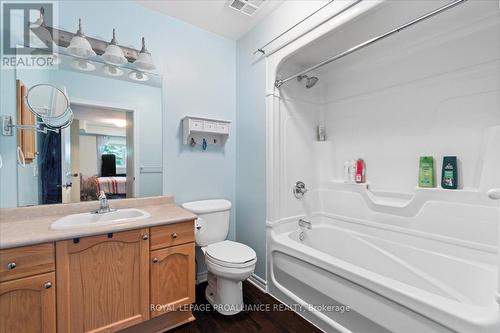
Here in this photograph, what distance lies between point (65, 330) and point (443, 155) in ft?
8.87

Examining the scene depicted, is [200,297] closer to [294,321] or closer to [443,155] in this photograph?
[294,321]

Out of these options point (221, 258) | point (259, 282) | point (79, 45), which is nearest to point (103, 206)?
point (221, 258)

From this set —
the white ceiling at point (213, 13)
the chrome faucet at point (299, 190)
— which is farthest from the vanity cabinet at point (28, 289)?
the white ceiling at point (213, 13)

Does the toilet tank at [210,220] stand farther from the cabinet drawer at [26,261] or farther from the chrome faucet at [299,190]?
the cabinet drawer at [26,261]

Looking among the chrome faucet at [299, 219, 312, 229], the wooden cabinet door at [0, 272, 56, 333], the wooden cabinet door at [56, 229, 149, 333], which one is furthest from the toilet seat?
the wooden cabinet door at [0, 272, 56, 333]

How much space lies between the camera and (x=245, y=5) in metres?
1.91

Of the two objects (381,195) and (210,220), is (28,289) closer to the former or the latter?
(210,220)

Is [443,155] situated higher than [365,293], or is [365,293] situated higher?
[443,155]

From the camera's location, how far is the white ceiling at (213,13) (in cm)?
190

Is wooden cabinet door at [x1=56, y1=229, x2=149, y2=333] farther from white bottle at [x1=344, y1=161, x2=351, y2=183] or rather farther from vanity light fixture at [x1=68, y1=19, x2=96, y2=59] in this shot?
white bottle at [x1=344, y1=161, x2=351, y2=183]

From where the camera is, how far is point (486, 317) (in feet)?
3.09

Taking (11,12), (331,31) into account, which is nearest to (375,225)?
(331,31)

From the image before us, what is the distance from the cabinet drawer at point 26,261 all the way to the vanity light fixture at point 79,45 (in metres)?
1.37

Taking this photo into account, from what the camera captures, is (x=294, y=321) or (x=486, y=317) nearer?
(x=486, y=317)
